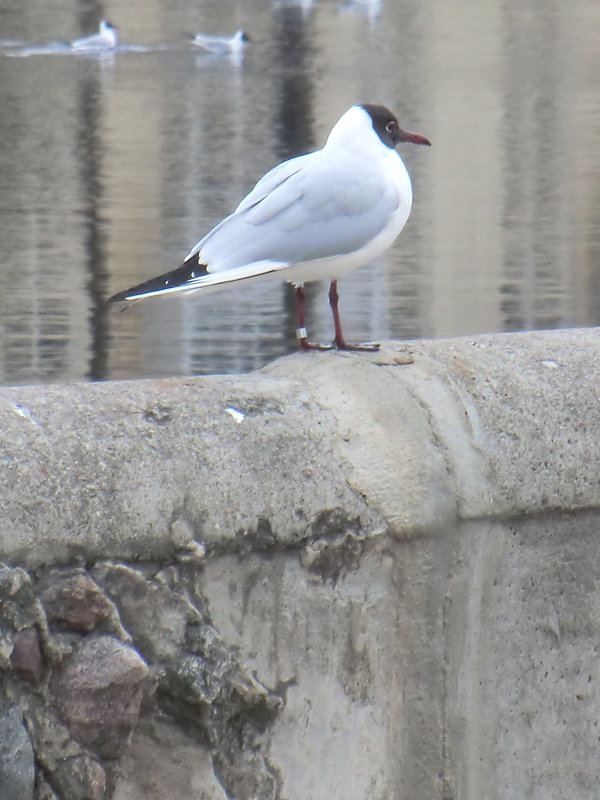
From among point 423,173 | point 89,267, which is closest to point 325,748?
point 89,267

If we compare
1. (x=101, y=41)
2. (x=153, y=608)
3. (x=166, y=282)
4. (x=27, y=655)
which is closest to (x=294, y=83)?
(x=101, y=41)

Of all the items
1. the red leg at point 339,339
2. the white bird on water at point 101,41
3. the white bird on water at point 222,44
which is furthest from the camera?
the white bird on water at point 101,41

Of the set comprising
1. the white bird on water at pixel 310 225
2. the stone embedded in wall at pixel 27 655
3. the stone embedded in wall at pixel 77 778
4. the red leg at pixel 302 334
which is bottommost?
the stone embedded in wall at pixel 77 778

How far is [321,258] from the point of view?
3170mm

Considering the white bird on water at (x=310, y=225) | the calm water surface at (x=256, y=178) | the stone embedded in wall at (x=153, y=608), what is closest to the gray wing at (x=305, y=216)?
the white bird on water at (x=310, y=225)

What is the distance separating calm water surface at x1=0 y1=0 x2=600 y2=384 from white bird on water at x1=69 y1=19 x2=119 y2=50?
1.03 feet

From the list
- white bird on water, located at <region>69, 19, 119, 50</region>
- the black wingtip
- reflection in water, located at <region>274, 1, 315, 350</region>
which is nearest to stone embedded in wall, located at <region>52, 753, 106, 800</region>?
the black wingtip

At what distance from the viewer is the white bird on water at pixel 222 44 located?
2941 cm

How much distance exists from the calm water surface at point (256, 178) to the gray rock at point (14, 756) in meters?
5.43

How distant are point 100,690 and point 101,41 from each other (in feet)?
94.5

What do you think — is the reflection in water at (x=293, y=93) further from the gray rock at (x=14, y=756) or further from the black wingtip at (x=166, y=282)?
the gray rock at (x=14, y=756)

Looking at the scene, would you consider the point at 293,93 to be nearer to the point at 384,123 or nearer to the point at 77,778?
the point at 384,123

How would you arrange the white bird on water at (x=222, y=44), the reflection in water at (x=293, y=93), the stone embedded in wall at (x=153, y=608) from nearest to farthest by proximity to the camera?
the stone embedded in wall at (x=153, y=608), the reflection in water at (x=293, y=93), the white bird on water at (x=222, y=44)

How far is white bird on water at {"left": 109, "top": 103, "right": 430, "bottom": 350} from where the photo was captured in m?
3.06
